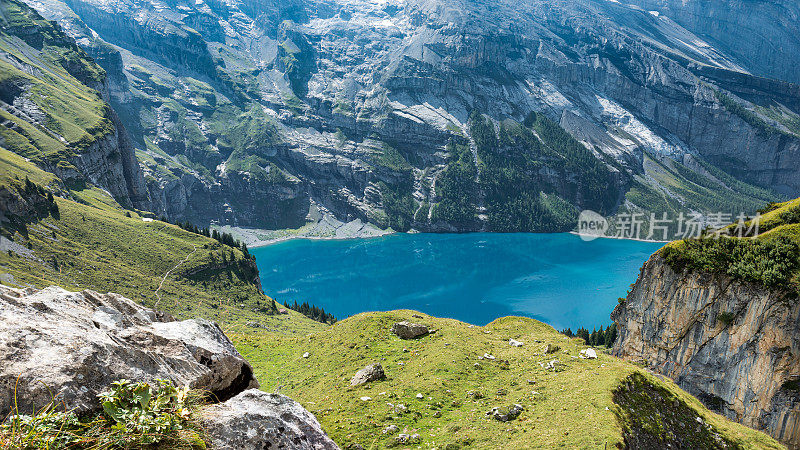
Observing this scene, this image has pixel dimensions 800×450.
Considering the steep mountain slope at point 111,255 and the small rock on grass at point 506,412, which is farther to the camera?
the steep mountain slope at point 111,255

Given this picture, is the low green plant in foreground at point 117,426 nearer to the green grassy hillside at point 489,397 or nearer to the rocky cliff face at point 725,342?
the green grassy hillside at point 489,397

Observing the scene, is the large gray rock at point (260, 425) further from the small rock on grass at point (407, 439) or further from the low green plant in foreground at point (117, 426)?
the small rock on grass at point (407, 439)

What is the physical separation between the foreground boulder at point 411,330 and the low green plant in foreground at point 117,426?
2689 centimetres

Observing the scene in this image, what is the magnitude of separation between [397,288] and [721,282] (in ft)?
432

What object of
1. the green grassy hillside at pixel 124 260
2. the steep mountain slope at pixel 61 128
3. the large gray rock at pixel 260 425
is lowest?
the green grassy hillside at pixel 124 260

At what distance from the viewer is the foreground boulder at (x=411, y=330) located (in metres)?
32.9

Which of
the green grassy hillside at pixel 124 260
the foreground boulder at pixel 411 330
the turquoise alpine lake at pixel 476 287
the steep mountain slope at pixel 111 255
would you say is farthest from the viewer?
the turquoise alpine lake at pixel 476 287

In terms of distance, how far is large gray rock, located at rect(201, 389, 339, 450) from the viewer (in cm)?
720

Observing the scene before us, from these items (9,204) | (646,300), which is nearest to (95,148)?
(9,204)

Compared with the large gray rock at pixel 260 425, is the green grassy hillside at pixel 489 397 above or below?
below

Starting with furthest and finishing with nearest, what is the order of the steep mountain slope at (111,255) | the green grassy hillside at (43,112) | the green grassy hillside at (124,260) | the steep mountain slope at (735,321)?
the green grassy hillside at (43,112), the steep mountain slope at (111,255), the green grassy hillside at (124,260), the steep mountain slope at (735,321)

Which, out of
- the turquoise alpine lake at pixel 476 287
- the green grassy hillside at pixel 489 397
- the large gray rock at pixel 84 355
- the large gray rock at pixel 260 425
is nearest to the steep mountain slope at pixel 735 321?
the green grassy hillside at pixel 489 397

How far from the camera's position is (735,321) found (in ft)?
126

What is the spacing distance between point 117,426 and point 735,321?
1913 inches
